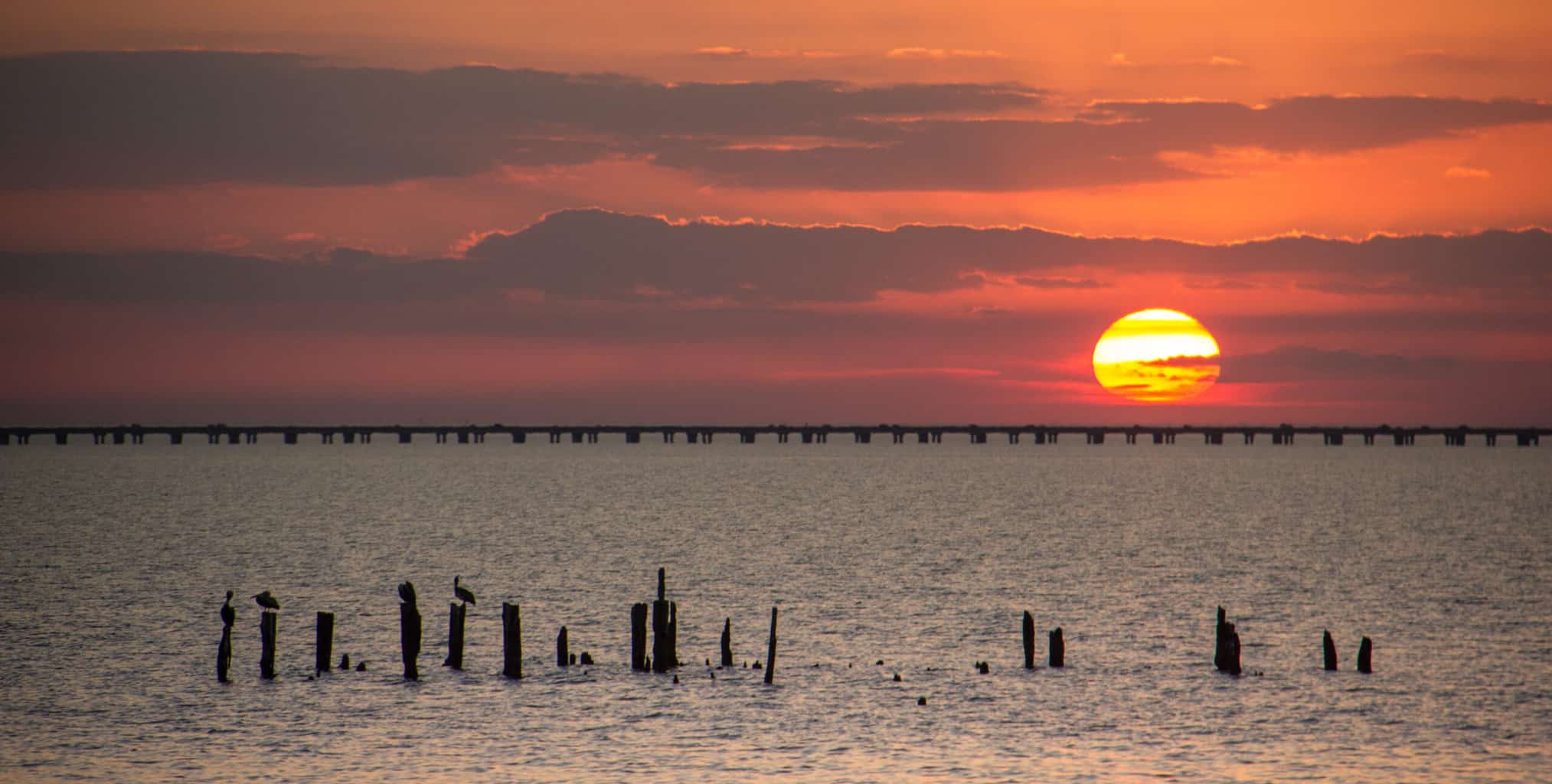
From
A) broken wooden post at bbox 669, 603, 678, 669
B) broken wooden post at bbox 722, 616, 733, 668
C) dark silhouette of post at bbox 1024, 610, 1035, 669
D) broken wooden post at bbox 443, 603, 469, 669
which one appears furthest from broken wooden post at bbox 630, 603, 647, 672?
dark silhouette of post at bbox 1024, 610, 1035, 669

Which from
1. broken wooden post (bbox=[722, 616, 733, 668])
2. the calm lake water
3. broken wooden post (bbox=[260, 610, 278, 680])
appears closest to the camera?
the calm lake water

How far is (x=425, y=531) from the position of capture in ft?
313

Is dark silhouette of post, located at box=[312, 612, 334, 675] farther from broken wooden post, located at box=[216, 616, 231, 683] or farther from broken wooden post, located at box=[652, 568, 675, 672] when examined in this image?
broken wooden post, located at box=[652, 568, 675, 672]

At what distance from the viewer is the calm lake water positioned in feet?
102

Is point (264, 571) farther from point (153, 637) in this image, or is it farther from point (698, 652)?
point (698, 652)

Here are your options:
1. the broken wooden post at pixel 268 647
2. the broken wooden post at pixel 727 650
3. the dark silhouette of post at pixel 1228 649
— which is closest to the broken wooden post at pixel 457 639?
the broken wooden post at pixel 268 647

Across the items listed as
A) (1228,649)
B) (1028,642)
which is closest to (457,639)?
(1028,642)

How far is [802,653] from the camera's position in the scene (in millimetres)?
43969

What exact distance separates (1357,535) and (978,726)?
6641 centimetres

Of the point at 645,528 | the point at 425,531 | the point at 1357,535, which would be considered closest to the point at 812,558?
the point at 645,528

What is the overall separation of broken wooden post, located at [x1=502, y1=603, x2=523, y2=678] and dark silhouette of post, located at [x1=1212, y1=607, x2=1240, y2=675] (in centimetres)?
1751

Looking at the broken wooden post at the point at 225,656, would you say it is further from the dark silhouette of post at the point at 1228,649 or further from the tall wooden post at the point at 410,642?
the dark silhouette of post at the point at 1228,649

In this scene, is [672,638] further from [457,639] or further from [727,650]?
[457,639]

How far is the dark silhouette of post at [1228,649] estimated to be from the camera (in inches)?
1591
